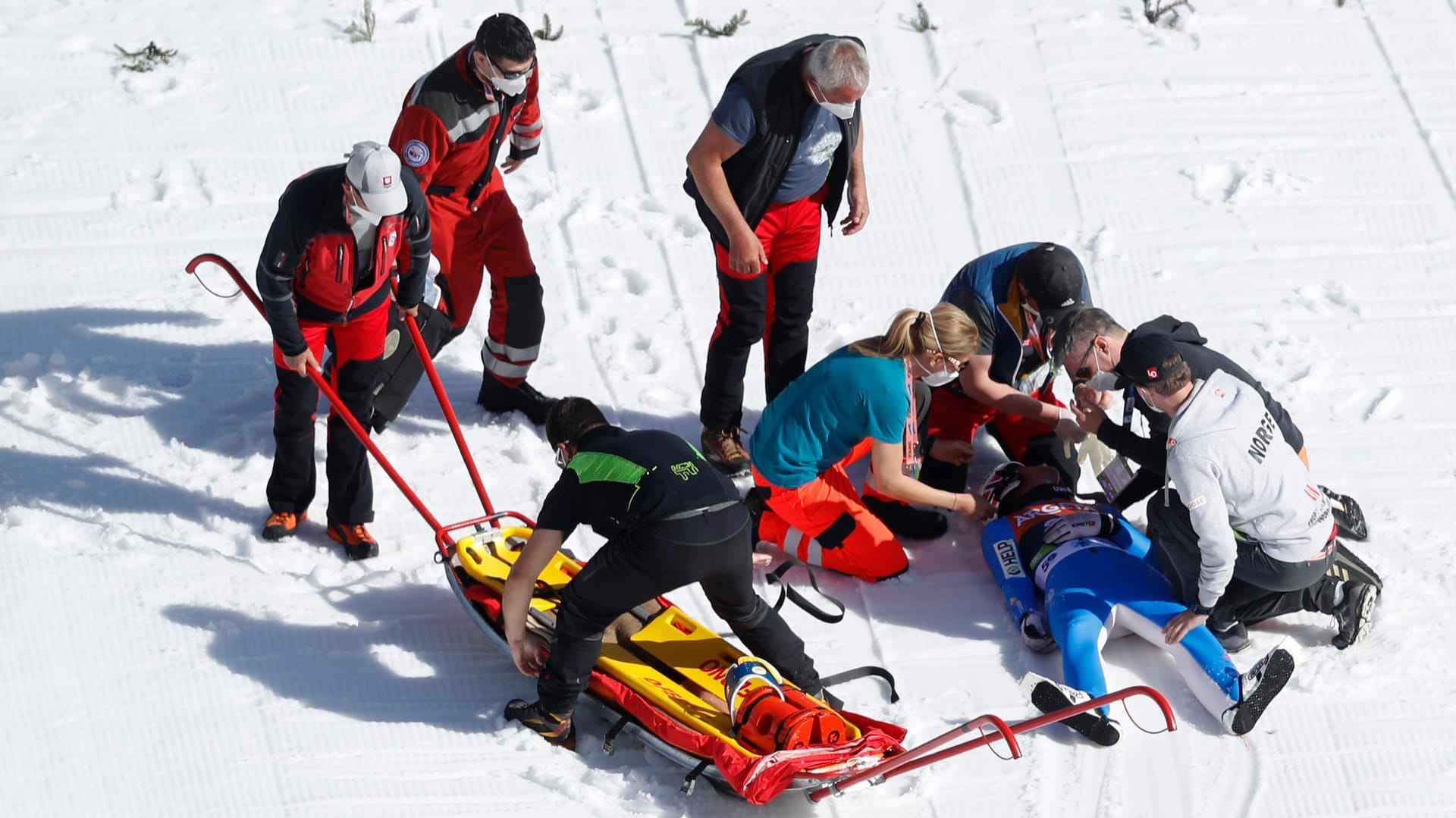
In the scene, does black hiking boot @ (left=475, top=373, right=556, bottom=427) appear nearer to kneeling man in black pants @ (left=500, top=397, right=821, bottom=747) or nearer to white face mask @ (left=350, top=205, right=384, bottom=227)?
A: white face mask @ (left=350, top=205, right=384, bottom=227)

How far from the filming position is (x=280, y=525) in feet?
20.0

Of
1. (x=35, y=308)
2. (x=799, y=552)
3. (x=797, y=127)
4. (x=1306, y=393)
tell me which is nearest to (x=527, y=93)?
(x=797, y=127)

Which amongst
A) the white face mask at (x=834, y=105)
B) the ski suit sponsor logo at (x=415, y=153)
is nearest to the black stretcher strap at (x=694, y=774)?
the white face mask at (x=834, y=105)

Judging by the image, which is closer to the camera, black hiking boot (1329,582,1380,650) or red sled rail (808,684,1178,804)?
red sled rail (808,684,1178,804)

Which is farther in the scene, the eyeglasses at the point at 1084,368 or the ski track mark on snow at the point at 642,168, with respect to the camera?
the ski track mark on snow at the point at 642,168

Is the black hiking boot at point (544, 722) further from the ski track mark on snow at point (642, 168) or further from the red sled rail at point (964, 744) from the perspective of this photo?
the ski track mark on snow at point (642, 168)

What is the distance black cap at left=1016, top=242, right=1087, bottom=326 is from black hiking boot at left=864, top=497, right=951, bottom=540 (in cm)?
101

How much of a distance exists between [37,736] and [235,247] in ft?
10.2

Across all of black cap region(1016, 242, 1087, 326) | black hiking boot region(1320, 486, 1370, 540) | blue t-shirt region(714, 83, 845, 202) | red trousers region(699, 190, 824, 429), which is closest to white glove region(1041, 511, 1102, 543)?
black cap region(1016, 242, 1087, 326)

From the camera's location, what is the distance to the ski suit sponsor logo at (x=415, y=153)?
5949 millimetres

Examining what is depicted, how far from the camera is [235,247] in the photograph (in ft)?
24.9

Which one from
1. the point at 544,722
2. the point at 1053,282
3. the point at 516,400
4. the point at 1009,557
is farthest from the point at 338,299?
the point at 1009,557

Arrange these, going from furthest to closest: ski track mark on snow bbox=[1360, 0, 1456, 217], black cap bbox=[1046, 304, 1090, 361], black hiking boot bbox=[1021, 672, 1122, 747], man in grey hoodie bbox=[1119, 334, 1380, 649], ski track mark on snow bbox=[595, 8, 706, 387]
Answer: ski track mark on snow bbox=[1360, 0, 1456, 217] < ski track mark on snow bbox=[595, 8, 706, 387] < black cap bbox=[1046, 304, 1090, 361] < black hiking boot bbox=[1021, 672, 1122, 747] < man in grey hoodie bbox=[1119, 334, 1380, 649]

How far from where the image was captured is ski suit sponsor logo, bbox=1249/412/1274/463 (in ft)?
17.0
